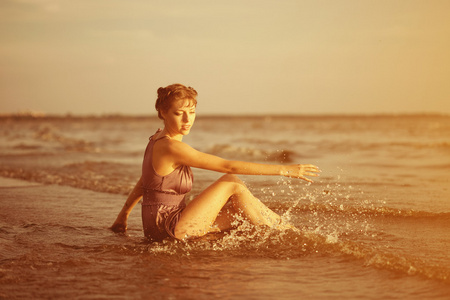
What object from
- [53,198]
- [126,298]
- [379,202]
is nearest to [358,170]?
[379,202]

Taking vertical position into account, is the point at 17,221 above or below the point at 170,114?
below

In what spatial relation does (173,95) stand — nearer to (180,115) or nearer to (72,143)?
(180,115)

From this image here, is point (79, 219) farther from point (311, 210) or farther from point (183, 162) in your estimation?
point (311, 210)

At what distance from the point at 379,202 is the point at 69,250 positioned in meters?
4.20

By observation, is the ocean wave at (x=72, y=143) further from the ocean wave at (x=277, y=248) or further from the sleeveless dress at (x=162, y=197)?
the ocean wave at (x=277, y=248)

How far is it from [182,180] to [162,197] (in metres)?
0.25

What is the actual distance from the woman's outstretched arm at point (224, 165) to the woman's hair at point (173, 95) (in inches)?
14.5

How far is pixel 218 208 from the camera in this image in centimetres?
480

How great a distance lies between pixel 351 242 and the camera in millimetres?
4664

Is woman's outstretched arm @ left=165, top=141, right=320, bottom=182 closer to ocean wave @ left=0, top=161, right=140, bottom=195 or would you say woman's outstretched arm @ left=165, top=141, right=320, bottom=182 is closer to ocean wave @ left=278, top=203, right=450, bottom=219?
ocean wave @ left=278, top=203, right=450, bottom=219

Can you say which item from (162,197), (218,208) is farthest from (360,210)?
(162,197)

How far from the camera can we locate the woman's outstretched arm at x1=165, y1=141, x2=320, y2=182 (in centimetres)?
448

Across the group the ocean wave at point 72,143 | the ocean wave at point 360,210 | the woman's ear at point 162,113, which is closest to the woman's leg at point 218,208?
the woman's ear at point 162,113

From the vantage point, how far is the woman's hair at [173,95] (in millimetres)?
4551
